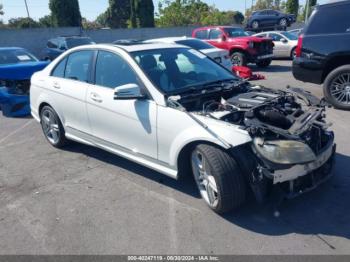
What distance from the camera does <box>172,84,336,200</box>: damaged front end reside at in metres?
3.06

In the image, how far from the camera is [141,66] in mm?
4059

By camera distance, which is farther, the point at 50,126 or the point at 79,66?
the point at 50,126


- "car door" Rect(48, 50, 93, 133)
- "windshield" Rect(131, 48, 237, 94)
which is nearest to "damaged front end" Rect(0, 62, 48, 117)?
"car door" Rect(48, 50, 93, 133)

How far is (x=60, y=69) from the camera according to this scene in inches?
208

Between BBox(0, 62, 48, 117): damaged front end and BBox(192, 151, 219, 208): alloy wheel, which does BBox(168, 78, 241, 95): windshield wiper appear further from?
BBox(0, 62, 48, 117): damaged front end

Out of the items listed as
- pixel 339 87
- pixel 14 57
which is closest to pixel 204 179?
pixel 339 87

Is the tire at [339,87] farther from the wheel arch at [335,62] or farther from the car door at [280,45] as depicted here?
the car door at [280,45]

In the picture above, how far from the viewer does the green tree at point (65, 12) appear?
3089 cm

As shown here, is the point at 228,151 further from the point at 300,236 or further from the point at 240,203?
the point at 300,236

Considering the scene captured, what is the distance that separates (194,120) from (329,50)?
187 inches

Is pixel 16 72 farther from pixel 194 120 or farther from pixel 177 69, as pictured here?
pixel 194 120

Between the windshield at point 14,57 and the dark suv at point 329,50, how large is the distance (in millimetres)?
7446

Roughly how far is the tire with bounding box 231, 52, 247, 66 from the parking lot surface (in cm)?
902

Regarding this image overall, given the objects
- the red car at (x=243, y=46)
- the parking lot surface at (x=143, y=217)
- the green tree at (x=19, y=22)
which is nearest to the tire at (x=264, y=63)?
the red car at (x=243, y=46)
